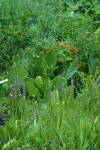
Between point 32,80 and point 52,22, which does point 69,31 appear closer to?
point 52,22

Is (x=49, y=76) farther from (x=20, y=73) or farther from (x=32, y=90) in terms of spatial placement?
(x=20, y=73)

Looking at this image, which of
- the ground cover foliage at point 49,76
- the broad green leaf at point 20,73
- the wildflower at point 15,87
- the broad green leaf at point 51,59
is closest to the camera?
the ground cover foliage at point 49,76

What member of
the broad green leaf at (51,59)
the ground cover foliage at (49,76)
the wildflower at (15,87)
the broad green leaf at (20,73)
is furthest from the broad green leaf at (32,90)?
the wildflower at (15,87)

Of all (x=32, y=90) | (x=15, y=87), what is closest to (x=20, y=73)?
(x=32, y=90)

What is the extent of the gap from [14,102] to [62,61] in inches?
73.8

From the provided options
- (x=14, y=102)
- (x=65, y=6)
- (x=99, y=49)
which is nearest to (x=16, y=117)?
(x=14, y=102)

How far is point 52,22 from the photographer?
7.27m

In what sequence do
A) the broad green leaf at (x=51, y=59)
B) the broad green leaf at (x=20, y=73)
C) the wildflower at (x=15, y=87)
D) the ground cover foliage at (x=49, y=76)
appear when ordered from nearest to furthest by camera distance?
the ground cover foliage at (x=49, y=76) < the wildflower at (x=15, y=87) < the broad green leaf at (x=20, y=73) < the broad green leaf at (x=51, y=59)

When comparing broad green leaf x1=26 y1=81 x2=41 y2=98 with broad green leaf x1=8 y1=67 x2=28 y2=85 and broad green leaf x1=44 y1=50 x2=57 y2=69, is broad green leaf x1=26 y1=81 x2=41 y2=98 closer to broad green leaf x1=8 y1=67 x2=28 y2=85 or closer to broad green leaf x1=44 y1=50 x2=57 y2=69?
broad green leaf x1=8 y1=67 x2=28 y2=85

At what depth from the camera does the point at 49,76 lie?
20.5ft

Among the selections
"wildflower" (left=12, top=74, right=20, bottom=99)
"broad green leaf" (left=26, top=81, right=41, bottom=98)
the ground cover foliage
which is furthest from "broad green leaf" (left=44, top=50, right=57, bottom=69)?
"wildflower" (left=12, top=74, right=20, bottom=99)

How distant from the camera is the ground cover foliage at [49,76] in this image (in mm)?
3994

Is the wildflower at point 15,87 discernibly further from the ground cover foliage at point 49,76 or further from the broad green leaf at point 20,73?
the broad green leaf at point 20,73

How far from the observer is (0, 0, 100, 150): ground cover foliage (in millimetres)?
3994
